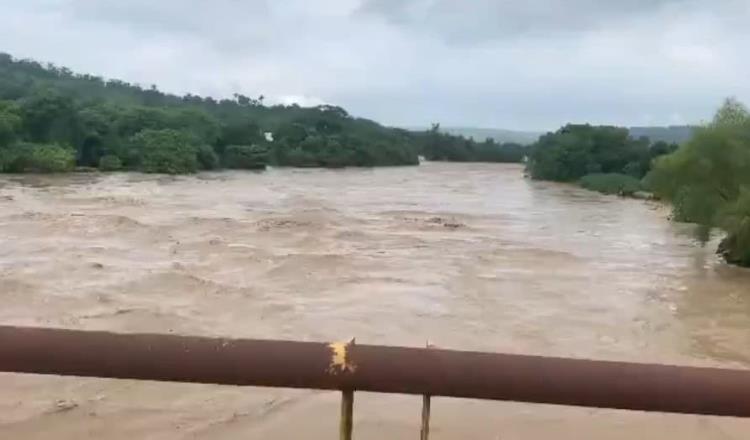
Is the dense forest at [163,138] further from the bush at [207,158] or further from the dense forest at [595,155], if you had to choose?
the dense forest at [595,155]

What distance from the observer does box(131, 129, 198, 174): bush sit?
193ft

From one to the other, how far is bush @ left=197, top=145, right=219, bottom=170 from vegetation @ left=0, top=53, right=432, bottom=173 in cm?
→ 7

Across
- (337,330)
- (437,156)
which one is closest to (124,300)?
(337,330)

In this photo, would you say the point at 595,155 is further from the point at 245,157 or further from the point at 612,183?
the point at 245,157

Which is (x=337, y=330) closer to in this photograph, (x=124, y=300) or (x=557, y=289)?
(x=124, y=300)

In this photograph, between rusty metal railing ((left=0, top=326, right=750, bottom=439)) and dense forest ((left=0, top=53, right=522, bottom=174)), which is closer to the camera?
rusty metal railing ((left=0, top=326, right=750, bottom=439))

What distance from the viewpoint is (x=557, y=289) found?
59.6ft

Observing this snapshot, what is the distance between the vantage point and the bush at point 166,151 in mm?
58719

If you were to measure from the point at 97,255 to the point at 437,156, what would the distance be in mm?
83772

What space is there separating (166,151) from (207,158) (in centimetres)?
540

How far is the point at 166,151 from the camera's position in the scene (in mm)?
59500

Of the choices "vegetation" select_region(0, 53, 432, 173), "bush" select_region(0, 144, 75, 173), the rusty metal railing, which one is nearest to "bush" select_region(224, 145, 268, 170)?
"vegetation" select_region(0, 53, 432, 173)

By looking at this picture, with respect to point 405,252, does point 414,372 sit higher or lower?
higher

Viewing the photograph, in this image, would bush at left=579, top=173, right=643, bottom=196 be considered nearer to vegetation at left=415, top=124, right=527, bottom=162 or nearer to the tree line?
the tree line
